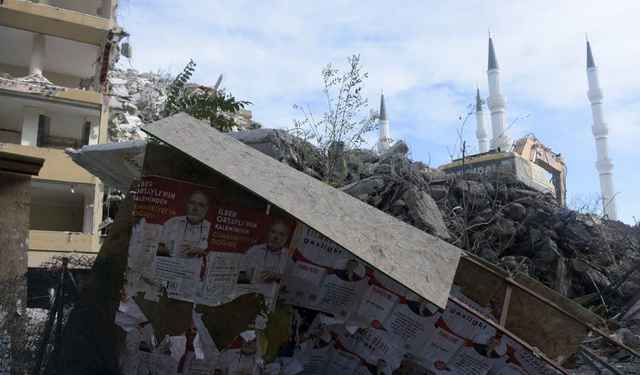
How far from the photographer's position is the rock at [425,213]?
7.84m

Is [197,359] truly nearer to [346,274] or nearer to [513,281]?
[346,274]

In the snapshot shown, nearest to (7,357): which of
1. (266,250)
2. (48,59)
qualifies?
(266,250)

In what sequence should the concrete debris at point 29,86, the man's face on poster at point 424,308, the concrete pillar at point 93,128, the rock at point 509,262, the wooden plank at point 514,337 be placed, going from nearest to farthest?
the wooden plank at point 514,337, the man's face on poster at point 424,308, the rock at point 509,262, the concrete debris at point 29,86, the concrete pillar at point 93,128

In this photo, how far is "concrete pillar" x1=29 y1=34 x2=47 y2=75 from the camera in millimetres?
18203

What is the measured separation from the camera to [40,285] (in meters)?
3.37

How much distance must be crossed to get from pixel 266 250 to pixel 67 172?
15.0 meters

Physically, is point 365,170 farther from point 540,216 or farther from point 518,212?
point 540,216

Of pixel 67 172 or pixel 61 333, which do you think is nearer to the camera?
pixel 61 333

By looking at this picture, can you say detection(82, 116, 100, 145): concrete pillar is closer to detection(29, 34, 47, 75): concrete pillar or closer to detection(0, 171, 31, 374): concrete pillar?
detection(29, 34, 47, 75): concrete pillar

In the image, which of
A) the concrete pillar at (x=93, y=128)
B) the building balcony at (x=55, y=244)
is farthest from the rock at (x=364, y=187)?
the concrete pillar at (x=93, y=128)

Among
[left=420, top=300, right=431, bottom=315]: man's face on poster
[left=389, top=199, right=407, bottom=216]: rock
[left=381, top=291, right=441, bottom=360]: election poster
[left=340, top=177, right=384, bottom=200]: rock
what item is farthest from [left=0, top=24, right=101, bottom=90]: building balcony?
[left=420, top=300, right=431, bottom=315]: man's face on poster

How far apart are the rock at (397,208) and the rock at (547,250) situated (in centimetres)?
254

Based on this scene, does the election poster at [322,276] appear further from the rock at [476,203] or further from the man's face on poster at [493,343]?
the rock at [476,203]

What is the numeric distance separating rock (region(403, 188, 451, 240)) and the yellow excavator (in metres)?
2.83
